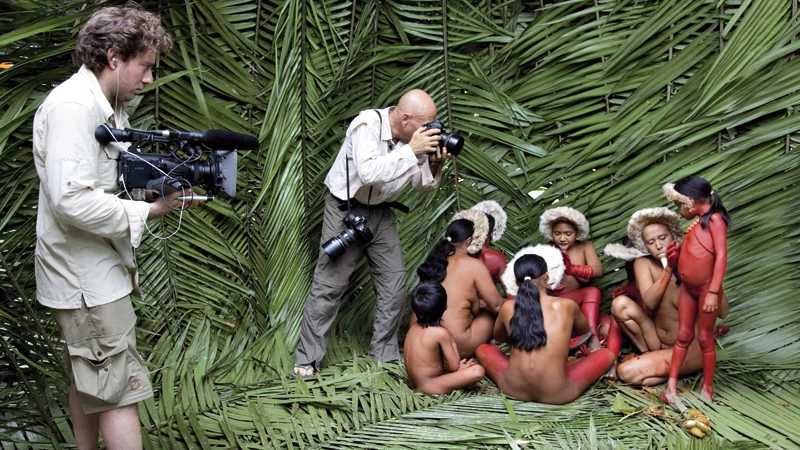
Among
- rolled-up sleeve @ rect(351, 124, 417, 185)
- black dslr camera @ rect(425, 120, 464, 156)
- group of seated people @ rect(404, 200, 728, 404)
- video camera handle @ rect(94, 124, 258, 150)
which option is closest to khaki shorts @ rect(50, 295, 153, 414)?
video camera handle @ rect(94, 124, 258, 150)

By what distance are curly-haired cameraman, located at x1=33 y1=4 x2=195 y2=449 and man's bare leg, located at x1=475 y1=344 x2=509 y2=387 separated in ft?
6.04

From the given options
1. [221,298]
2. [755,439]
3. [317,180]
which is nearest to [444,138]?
[317,180]

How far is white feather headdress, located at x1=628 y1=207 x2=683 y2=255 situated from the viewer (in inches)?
148

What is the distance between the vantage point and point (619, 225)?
14.8 ft

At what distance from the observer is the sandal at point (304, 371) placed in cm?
404

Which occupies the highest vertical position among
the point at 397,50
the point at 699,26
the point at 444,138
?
the point at 397,50

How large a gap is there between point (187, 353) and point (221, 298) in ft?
1.39

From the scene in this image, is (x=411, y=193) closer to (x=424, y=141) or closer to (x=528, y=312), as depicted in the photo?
(x=424, y=141)

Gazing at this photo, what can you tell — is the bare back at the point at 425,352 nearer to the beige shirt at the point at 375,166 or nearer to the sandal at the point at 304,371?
the sandal at the point at 304,371

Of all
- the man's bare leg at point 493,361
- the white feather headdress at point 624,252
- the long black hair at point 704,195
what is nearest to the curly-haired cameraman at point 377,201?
the man's bare leg at point 493,361

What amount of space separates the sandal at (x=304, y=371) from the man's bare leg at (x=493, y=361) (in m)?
0.87

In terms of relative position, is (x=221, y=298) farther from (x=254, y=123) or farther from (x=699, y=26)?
(x=699, y=26)

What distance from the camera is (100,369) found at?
8.05ft

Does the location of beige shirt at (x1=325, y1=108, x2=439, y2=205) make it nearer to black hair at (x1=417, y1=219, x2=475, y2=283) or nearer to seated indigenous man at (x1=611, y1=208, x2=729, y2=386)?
black hair at (x1=417, y1=219, x2=475, y2=283)
